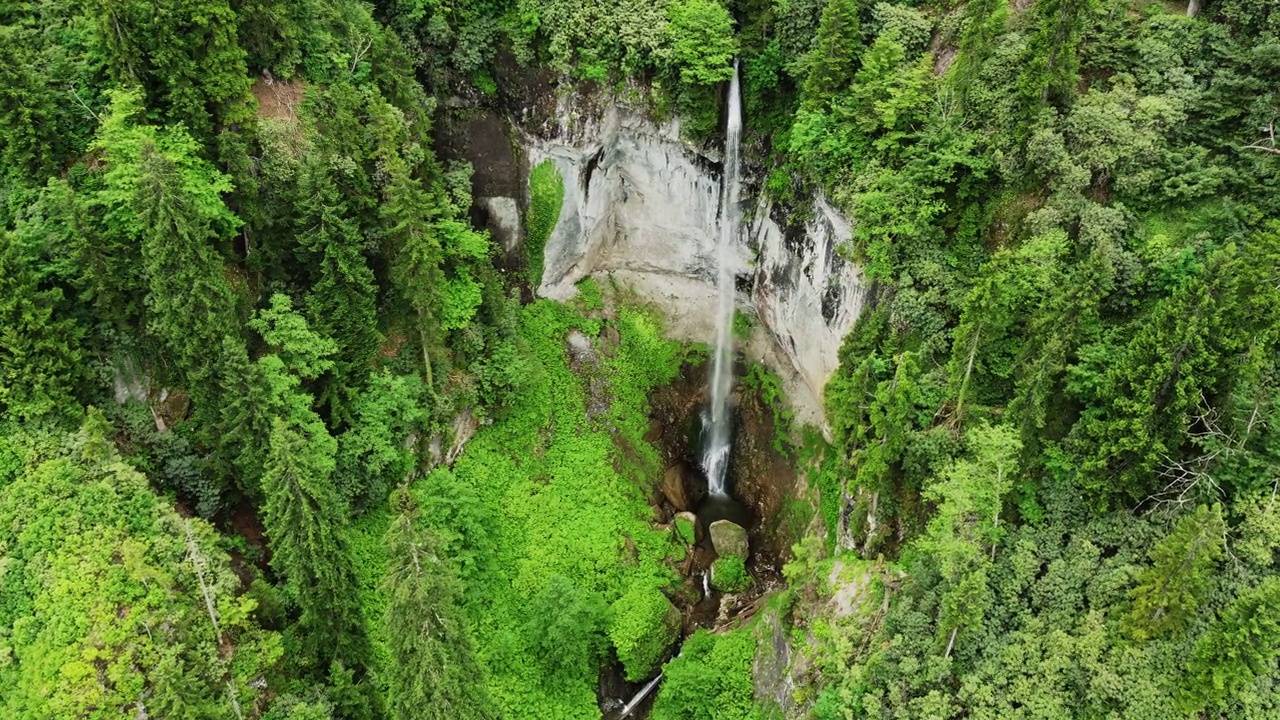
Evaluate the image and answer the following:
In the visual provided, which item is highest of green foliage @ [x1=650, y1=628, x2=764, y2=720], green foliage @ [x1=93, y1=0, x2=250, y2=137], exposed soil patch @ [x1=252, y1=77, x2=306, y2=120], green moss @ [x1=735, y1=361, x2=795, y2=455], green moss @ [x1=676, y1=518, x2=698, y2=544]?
green foliage @ [x1=93, y1=0, x2=250, y2=137]

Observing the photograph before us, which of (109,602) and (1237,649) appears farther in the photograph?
(109,602)

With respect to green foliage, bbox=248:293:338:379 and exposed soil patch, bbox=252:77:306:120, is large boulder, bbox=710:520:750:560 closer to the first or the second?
green foliage, bbox=248:293:338:379


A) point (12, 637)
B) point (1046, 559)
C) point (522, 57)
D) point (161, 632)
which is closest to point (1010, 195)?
point (1046, 559)

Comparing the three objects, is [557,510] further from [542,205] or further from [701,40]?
[701,40]

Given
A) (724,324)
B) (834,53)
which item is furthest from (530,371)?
(834,53)

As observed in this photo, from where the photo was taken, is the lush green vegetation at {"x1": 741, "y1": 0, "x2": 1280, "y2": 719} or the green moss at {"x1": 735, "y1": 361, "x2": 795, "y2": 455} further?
the green moss at {"x1": 735, "y1": 361, "x2": 795, "y2": 455}

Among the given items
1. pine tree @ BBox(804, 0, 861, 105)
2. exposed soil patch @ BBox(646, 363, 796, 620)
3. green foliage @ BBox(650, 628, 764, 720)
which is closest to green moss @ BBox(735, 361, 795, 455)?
exposed soil patch @ BBox(646, 363, 796, 620)

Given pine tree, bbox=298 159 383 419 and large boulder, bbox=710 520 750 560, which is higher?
pine tree, bbox=298 159 383 419

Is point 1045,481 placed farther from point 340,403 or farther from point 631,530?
point 340,403
